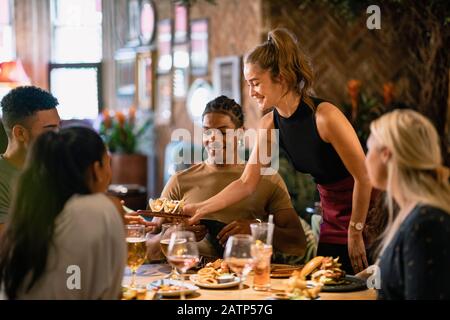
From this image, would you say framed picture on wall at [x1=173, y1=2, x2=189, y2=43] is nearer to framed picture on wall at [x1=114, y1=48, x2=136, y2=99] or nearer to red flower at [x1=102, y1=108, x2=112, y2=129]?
red flower at [x1=102, y1=108, x2=112, y2=129]

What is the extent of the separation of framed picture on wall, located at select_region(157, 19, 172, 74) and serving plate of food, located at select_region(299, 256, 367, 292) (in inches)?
232

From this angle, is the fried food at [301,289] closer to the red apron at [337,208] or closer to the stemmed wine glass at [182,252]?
the stemmed wine glass at [182,252]

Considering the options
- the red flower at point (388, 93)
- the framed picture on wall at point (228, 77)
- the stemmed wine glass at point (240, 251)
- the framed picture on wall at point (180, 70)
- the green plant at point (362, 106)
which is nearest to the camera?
the stemmed wine glass at point (240, 251)

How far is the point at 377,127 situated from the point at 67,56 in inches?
332

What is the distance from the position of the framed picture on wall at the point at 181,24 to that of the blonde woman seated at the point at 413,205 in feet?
19.1

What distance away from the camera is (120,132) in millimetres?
8070

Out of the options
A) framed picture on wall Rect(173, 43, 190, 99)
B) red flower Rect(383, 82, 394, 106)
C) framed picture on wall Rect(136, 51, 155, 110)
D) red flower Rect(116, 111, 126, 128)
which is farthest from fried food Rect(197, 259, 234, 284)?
framed picture on wall Rect(136, 51, 155, 110)

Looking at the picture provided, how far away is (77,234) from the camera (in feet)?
5.55

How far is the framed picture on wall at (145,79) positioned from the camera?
852 centimetres

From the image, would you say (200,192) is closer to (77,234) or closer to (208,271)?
(208,271)

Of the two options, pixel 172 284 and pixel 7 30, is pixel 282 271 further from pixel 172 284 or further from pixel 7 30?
pixel 7 30

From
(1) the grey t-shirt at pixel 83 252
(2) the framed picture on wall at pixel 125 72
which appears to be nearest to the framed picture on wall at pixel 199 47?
(2) the framed picture on wall at pixel 125 72

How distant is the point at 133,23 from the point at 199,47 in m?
1.94
